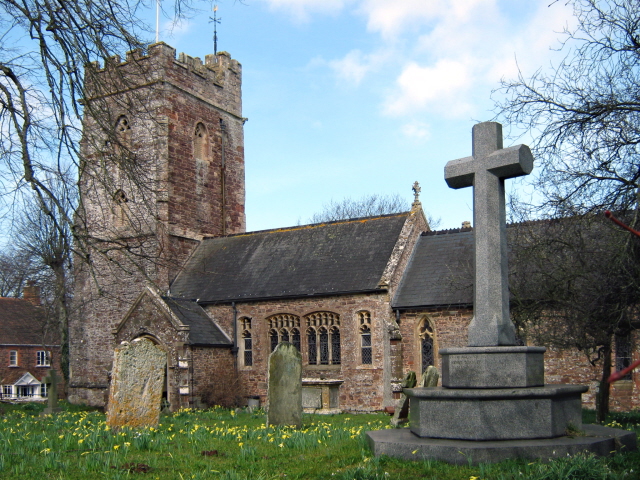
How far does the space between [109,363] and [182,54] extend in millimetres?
13371

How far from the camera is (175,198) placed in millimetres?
26734

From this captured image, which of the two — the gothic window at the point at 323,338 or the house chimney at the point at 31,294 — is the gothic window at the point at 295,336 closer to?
the gothic window at the point at 323,338

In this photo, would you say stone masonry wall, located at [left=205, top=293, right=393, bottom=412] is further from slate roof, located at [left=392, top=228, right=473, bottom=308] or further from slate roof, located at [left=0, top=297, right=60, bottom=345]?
slate roof, located at [left=0, top=297, right=60, bottom=345]

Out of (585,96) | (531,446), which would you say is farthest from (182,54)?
(531,446)

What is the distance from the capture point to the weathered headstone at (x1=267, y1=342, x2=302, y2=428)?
1162cm

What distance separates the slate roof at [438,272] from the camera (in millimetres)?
20297

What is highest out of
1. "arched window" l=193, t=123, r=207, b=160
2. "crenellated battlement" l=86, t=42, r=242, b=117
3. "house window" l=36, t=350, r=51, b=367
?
"crenellated battlement" l=86, t=42, r=242, b=117

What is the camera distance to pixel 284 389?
465 inches

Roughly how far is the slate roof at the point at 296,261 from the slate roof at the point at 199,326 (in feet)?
2.81

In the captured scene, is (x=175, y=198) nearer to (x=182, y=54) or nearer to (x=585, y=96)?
(x=182, y=54)

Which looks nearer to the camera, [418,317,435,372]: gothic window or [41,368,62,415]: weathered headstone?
[41,368,62,415]: weathered headstone

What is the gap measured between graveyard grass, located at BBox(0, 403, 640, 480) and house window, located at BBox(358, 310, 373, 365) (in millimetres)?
11664

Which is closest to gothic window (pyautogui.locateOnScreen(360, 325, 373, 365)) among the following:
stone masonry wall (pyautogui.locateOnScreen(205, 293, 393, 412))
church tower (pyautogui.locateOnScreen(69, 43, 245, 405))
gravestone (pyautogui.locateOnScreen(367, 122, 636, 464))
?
stone masonry wall (pyautogui.locateOnScreen(205, 293, 393, 412))

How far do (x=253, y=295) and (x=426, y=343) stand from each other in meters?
6.45
